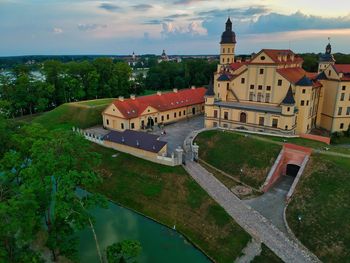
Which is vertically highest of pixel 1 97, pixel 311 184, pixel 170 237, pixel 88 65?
pixel 88 65

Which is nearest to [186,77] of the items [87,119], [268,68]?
[87,119]

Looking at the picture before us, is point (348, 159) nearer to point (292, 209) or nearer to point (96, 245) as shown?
point (292, 209)

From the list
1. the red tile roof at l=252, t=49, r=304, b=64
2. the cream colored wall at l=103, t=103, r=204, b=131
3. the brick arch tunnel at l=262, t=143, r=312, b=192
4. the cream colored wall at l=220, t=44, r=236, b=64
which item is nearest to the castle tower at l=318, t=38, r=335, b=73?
the red tile roof at l=252, t=49, r=304, b=64

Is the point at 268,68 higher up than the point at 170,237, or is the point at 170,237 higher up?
the point at 268,68

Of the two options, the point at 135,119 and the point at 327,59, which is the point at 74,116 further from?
the point at 327,59

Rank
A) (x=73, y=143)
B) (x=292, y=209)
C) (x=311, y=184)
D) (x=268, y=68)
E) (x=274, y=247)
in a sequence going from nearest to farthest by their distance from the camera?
(x=73, y=143) < (x=274, y=247) < (x=292, y=209) < (x=311, y=184) < (x=268, y=68)

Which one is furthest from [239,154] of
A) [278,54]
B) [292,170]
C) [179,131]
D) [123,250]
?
[123,250]

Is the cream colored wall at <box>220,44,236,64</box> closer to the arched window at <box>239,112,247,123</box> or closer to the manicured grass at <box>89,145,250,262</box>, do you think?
the arched window at <box>239,112,247,123</box>
